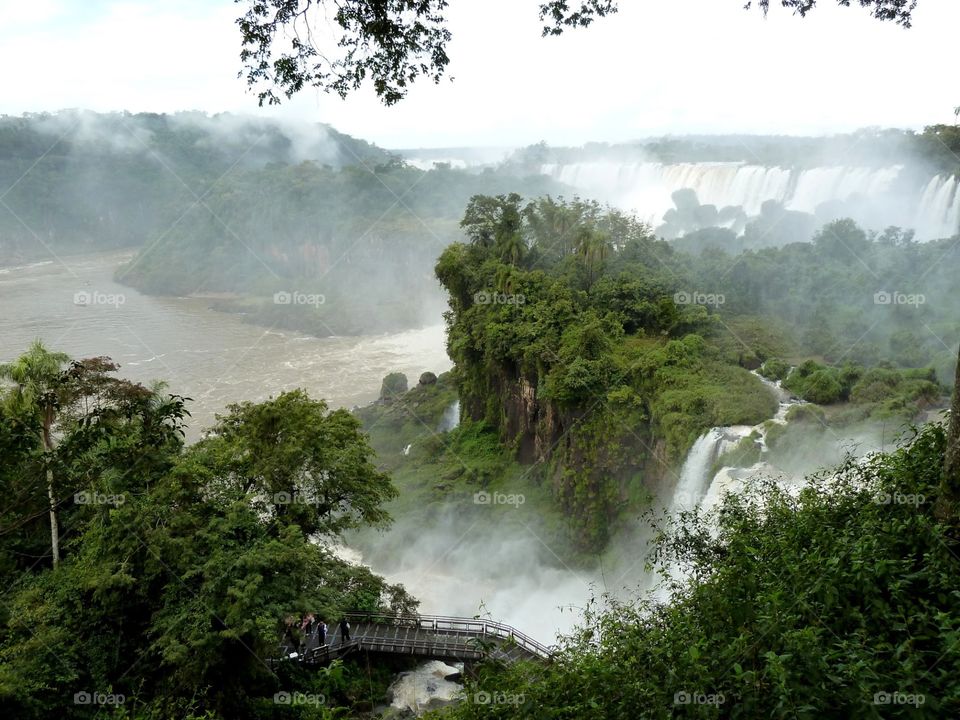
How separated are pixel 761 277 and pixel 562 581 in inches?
558

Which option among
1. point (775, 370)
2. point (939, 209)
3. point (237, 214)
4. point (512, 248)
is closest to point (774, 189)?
point (939, 209)

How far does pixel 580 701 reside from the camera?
20.2ft

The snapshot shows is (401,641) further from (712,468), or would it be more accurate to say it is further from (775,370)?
(775,370)

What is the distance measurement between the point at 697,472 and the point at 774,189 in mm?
32561

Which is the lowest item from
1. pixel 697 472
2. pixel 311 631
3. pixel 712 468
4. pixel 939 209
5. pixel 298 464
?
pixel 311 631

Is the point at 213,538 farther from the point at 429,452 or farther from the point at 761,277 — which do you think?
the point at 761,277

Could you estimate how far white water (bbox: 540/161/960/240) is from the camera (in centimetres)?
3366

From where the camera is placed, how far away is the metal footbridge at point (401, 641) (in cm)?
1535

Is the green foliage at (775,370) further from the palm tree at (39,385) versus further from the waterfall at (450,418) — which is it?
the palm tree at (39,385)

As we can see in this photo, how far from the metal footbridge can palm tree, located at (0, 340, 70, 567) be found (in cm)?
625

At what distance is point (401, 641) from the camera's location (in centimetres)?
1627

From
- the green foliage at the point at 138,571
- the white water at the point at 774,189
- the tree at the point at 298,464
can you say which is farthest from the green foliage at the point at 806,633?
the white water at the point at 774,189

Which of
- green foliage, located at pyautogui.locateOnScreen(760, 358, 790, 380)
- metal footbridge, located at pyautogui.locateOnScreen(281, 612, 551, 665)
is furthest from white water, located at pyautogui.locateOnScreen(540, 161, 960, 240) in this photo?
metal footbridge, located at pyautogui.locateOnScreen(281, 612, 551, 665)

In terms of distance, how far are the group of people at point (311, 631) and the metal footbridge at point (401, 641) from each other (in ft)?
0.16
